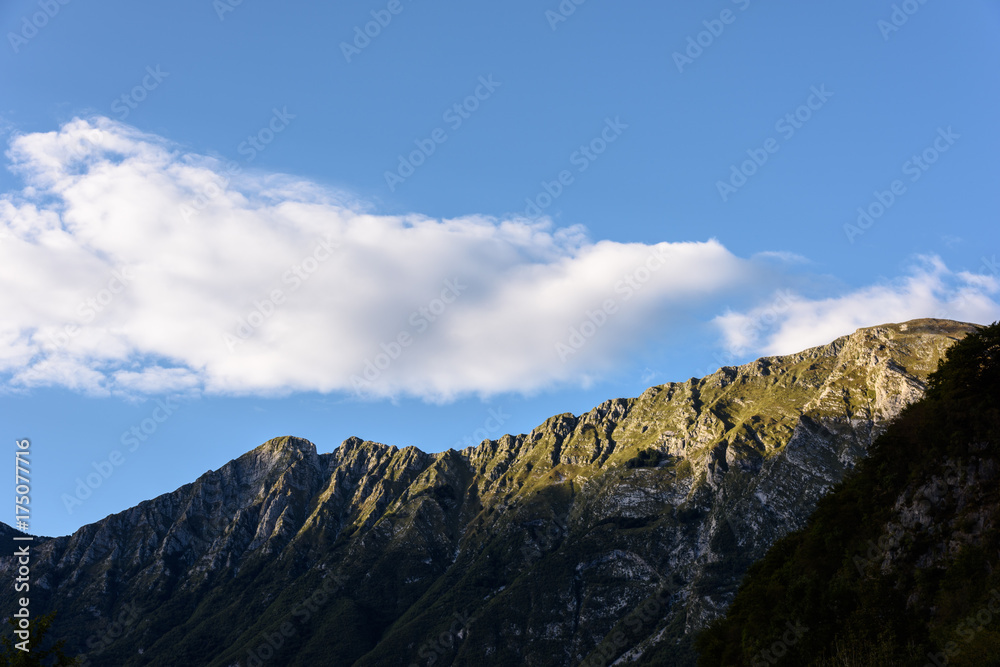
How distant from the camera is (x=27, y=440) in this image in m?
93.3

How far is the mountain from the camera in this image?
312 ft

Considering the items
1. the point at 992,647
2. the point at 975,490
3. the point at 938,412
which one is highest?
the point at 938,412

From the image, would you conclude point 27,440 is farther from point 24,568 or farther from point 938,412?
point 938,412

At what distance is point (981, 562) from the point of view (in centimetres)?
9831

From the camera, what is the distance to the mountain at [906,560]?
95188 millimetres

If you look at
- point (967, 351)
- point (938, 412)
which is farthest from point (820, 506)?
point (967, 351)

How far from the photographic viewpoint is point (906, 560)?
109 meters

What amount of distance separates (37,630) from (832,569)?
106 meters

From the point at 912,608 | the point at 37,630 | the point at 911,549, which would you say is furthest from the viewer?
the point at 911,549

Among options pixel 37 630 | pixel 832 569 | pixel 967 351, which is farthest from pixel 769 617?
pixel 37 630

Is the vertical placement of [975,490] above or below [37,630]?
above

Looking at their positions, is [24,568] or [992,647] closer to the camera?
[992,647]

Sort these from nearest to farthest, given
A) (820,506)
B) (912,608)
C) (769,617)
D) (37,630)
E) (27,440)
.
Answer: (37,630), (27,440), (912,608), (769,617), (820,506)

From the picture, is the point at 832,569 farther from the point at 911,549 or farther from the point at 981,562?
the point at 981,562
